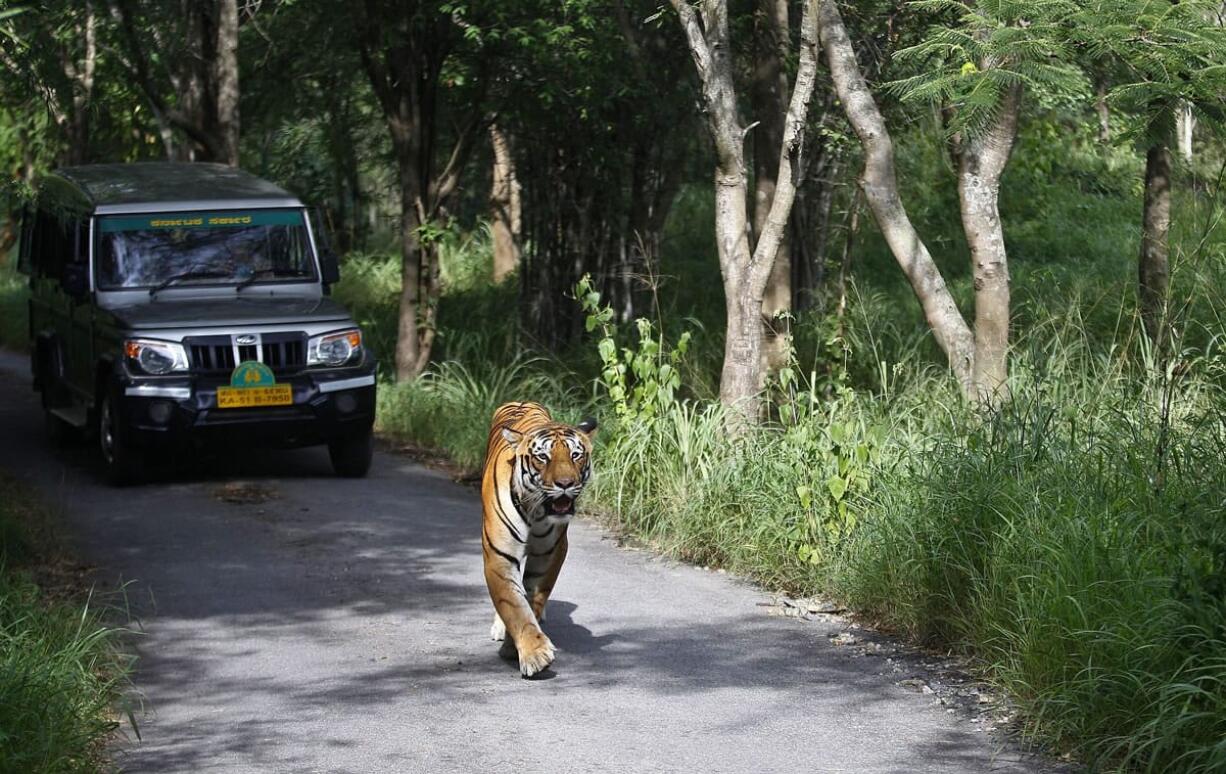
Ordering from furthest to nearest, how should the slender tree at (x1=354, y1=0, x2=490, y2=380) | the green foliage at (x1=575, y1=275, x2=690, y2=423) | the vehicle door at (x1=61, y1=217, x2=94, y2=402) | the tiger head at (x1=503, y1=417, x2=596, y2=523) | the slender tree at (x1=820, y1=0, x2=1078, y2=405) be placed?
the slender tree at (x1=354, y1=0, x2=490, y2=380)
the vehicle door at (x1=61, y1=217, x2=94, y2=402)
the green foliage at (x1=575, y1=275, x2=690, y2=423)
the slender tree at (x1=820, y1=0, x2=1078, y2=405)
the tiger head at (x1=503, y1=417, x2=596, y2=523)

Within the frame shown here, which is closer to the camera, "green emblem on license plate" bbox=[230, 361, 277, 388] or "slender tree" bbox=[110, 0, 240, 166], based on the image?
"green emblem on license plate" bbox=[230, 361, 277, 388]

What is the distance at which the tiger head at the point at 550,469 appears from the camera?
22.8 feet

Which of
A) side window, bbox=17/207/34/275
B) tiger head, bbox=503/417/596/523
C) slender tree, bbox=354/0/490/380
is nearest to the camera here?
tiger head, bbox=503/417/596/523

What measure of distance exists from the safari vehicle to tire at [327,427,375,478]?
1 cm

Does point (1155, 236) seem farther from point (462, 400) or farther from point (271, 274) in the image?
point (271, 274)

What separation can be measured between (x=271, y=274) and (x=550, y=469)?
7.01 meters

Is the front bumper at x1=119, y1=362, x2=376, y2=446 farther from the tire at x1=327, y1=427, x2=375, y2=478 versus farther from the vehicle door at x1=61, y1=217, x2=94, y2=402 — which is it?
the vehicle door at x1=61, y1=217, x2=94, y2=402

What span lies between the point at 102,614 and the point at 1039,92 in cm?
588

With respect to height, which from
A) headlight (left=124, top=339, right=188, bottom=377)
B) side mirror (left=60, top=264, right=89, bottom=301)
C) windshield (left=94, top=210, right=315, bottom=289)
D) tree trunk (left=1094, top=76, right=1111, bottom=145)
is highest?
tree trunk (left=1094, top=76, right=1111, bottom=145)

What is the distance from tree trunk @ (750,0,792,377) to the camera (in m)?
13.3

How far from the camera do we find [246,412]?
12156mm

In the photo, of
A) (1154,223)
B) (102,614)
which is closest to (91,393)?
(102,614)

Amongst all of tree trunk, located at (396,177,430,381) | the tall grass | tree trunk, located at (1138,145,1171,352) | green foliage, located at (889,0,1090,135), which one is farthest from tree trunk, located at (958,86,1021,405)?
tree trunk, located at (396,177,430,381)

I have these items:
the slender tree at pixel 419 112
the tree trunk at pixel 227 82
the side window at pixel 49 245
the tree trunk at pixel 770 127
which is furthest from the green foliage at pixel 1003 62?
the tree trunk at pixel 227 82
